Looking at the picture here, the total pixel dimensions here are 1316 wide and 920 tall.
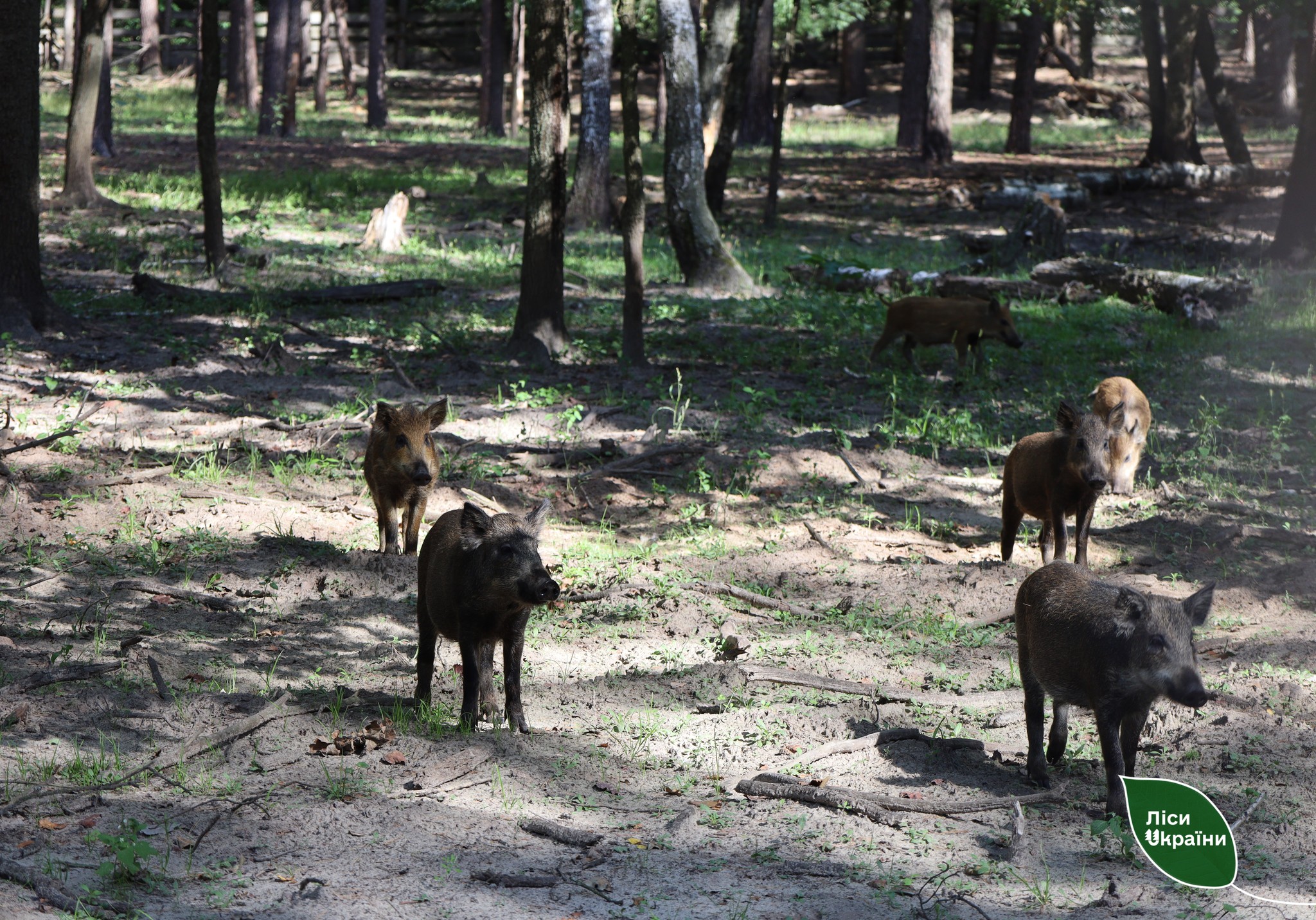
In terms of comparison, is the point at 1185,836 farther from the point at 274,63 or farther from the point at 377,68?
the point at 377,68

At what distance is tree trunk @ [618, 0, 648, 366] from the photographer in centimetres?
1222

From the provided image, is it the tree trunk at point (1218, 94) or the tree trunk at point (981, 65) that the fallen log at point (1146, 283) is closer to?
the tree trunk at point (1218, 94)

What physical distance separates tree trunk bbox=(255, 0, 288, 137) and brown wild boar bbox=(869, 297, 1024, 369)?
23194mm

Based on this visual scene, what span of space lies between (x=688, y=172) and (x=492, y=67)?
817 inches

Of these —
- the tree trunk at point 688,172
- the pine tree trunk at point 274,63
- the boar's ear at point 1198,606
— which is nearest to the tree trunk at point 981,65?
the pine tree trunk at point 274,63

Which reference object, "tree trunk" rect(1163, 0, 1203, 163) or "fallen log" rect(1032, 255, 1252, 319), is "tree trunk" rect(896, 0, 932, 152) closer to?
"tree trunk" rect(1163, 0, 1203, 163)

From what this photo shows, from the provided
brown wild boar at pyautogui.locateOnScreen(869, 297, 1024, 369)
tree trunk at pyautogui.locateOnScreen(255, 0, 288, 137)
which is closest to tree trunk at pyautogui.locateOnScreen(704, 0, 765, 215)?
brown wild boar at pyautogui.locateOnScreen(869, 297, 1024, 369)

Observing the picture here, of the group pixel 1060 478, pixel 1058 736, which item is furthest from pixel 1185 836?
pixel 1060 478

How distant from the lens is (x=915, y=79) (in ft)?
109

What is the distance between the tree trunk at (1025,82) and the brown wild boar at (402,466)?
25.8 meters

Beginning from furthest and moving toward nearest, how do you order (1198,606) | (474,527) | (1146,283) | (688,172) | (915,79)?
(915,79) → (1146,283) → (688,172) → (474,527) → (1198,606)

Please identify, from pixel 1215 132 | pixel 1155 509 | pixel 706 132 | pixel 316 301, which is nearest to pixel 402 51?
pixel 1215 132

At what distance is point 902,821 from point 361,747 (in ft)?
7.99

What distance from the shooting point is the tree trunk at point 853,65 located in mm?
43719
